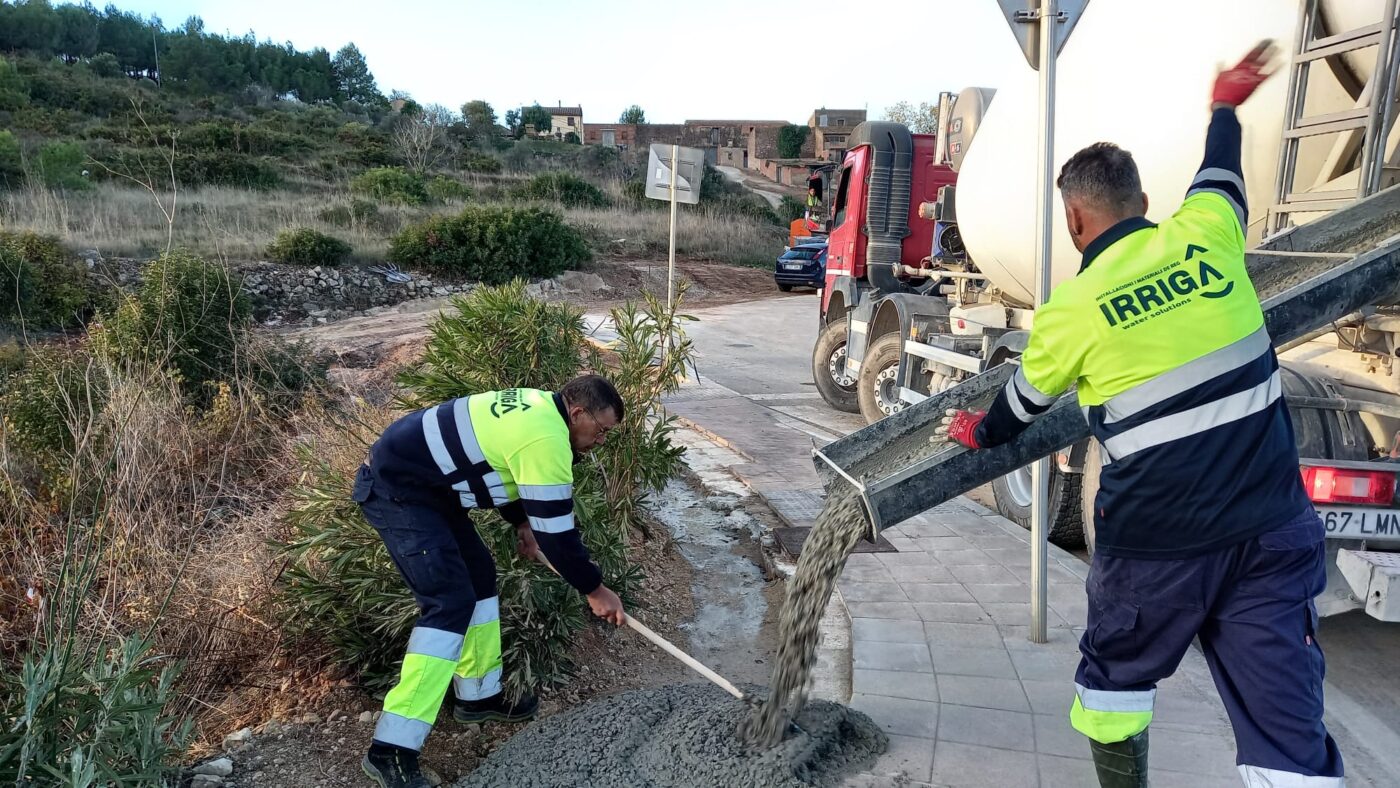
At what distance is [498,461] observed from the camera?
10.3 ft

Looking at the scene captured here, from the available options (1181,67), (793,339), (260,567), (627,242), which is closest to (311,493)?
(260,567)

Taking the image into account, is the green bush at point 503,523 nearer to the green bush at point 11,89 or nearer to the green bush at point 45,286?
the green bush at point 45,286

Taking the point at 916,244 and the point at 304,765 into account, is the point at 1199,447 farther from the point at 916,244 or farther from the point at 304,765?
the point at 916,244

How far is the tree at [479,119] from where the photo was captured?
49094mm

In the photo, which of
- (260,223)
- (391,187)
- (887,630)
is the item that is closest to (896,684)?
(887,630)

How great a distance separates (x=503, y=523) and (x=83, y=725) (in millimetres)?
1659

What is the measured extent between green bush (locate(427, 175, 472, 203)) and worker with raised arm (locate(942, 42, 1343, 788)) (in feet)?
96.4

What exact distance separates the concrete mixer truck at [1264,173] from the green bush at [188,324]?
587 centimetres

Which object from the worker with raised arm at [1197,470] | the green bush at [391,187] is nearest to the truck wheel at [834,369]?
the worker with raised arm at [1197,470]

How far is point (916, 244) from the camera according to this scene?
999cm

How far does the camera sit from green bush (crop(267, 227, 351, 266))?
19516mm

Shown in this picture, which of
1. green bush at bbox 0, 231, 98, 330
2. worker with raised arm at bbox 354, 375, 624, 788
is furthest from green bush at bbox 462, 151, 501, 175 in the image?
worker with raised arm at bbox 354, 375, 624, 788

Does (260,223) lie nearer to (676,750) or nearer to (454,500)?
(454,500)

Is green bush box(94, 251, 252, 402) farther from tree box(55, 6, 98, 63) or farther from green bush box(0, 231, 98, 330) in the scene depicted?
tree box(55, 6, 98, 63)
